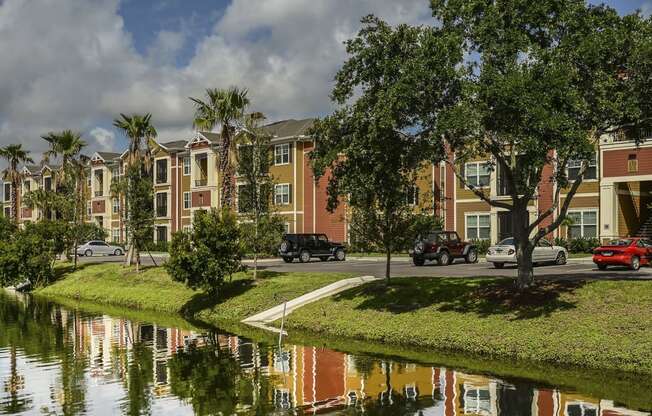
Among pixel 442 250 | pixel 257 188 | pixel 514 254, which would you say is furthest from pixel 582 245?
pixel 257 188

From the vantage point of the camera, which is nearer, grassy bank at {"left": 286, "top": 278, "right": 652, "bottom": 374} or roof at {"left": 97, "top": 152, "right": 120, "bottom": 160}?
grassy bank at {"left": 286, "top": 278, "right": 652, "bottom": 374}

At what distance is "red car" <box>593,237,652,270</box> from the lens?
32.0 metres

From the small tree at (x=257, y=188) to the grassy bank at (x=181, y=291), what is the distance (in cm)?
160

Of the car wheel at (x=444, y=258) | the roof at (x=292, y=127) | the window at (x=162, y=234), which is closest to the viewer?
the car wheel at (x=444, y=258)

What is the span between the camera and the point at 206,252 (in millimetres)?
28844

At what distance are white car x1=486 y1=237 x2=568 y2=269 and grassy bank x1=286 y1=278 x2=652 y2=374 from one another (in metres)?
10.1

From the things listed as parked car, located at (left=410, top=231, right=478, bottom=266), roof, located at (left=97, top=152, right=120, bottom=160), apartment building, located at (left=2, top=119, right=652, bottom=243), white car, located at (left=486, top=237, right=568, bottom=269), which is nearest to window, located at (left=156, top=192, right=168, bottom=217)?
apartment building, located at (left=2, top=119, right=652, bottom=243)

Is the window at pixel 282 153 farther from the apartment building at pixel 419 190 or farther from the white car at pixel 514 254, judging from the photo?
the white car at pixel 514 254

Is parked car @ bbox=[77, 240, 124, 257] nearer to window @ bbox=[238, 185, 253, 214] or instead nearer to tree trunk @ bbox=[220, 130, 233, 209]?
tree trunk @ bbox=[220, 130, 233, 209]

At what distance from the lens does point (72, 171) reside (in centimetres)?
4934

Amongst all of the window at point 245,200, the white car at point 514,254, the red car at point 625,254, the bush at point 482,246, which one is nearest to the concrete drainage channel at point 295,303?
the window at point 245,200

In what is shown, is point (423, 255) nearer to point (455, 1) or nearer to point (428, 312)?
point (428, 312)

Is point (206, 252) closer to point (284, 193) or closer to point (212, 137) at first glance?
point (284, 193)

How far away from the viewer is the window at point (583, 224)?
4534 centimetres
